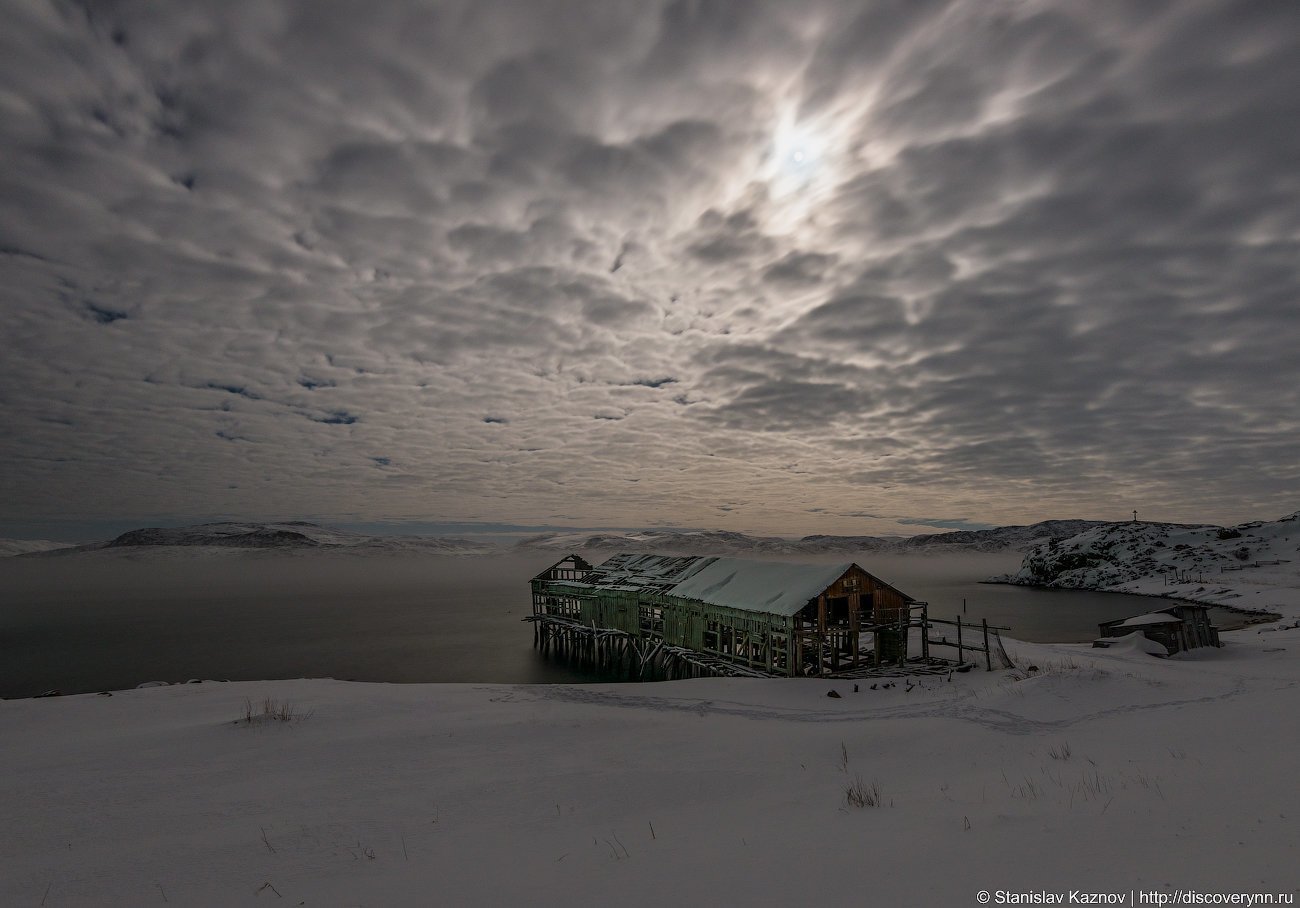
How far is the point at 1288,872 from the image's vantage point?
5.37m

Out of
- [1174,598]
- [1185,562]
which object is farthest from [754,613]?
[1185,562]

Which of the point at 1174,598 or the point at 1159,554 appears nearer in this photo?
the point at 1174,598

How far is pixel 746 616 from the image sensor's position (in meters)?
32.4

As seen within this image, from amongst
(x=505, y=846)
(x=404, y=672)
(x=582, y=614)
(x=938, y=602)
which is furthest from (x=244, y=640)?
(x=938, y=602)

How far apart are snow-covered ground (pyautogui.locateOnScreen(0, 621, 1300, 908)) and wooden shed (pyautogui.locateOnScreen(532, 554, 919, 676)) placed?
8918 millimetres

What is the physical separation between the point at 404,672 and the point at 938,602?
3274 inches

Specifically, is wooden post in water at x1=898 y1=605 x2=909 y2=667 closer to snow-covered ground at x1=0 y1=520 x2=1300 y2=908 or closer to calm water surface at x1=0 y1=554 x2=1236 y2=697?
snow-covered ground at x1=0 y1=520 x2=1300 y2=908

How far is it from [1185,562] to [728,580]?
97207mm

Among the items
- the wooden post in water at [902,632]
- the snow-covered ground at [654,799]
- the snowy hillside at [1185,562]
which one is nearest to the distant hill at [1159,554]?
the snowy hillside at [1185,562]

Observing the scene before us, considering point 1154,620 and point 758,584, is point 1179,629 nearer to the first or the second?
point 1154,620

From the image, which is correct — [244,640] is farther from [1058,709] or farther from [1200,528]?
[1200,528]

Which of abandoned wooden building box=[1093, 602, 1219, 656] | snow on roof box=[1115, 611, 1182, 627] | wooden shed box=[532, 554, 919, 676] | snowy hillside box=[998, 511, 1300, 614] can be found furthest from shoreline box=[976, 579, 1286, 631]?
wooden shed box=[532, 554, 919, 676]

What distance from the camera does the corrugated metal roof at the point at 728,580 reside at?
30844 mm

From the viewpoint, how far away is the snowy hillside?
244 feet
